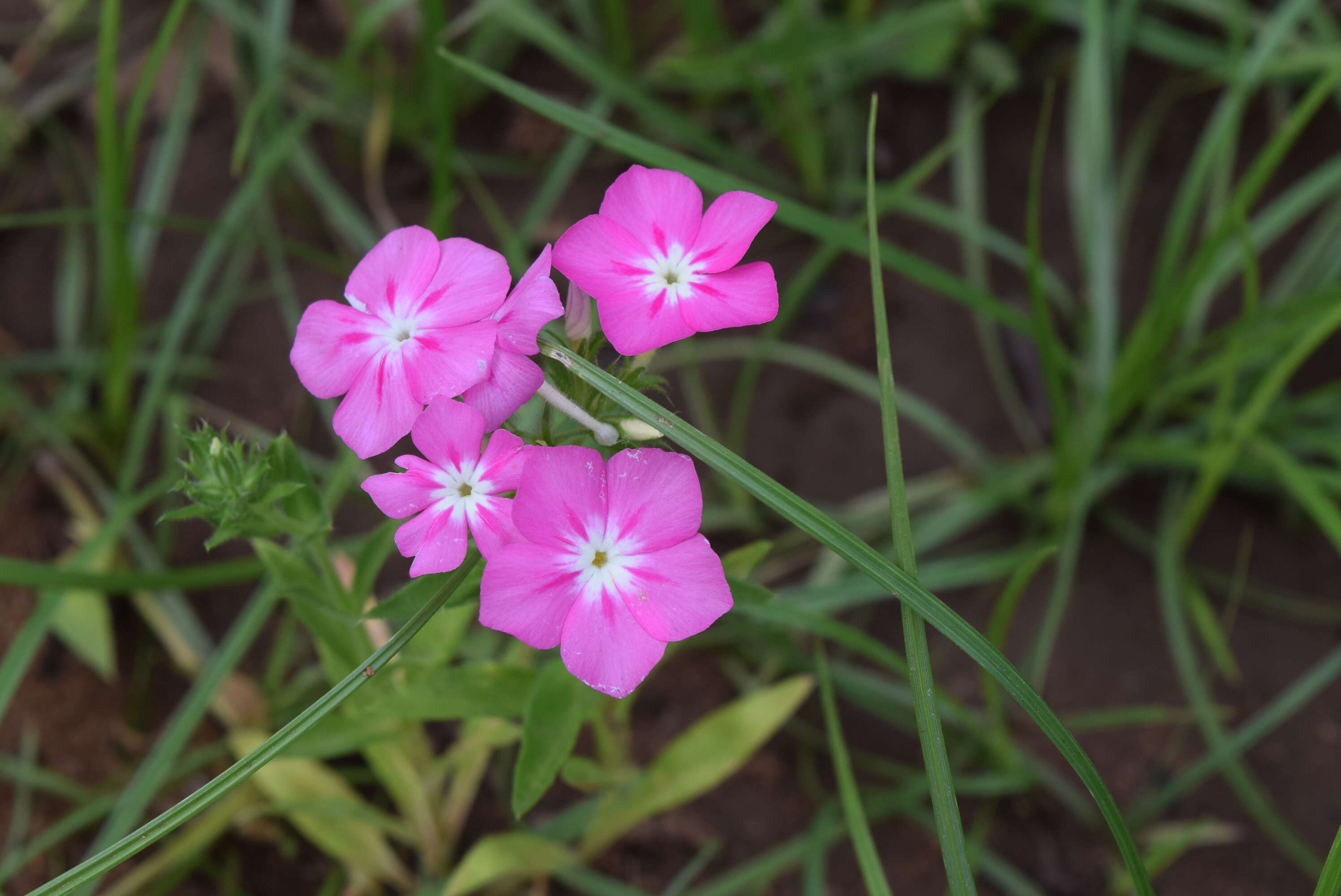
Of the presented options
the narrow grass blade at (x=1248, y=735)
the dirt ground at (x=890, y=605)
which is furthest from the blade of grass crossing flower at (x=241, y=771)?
the narrow grass blade at (x=1248, y=735)

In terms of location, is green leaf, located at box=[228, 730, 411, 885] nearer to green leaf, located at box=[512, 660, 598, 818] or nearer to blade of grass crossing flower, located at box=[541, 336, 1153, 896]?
green leaf, located at box=[512, 660, 598, 818]

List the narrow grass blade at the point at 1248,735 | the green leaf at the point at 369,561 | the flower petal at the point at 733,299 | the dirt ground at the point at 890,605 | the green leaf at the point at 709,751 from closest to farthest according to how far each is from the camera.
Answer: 1. the flower petal at the point at 733,299
2. the green leaf at the point at 369,561
3. the green leaf at the point at 709,751
4. the narrow grass blade at the point at 1248,735
5. the dirt ground at the point at 890,605

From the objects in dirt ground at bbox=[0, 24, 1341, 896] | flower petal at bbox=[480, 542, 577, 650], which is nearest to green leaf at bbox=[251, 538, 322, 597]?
flower petal at bbox=[480, 542, 577, 650]

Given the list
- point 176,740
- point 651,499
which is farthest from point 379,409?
point 176,740

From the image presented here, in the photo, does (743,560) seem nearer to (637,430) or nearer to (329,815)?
(637,430)

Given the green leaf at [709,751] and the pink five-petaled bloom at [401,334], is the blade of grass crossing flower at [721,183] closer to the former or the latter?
the pink five-petaled bloom at [401,334]

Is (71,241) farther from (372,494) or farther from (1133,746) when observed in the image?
(1133,746)

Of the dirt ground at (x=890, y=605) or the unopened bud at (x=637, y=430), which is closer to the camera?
the unopened bud at (x=637, y=430)
